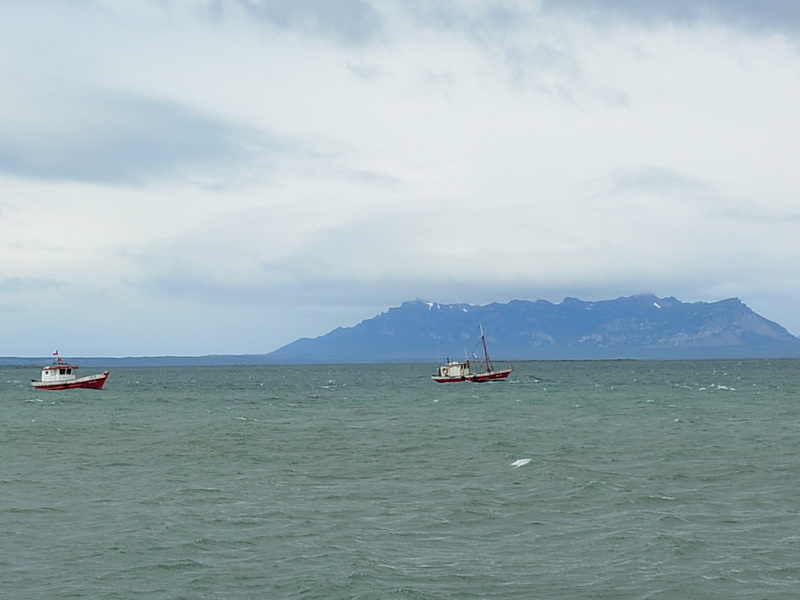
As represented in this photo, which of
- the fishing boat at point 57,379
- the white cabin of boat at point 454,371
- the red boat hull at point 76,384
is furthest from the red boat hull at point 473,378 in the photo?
the fishing boat at point 57,379

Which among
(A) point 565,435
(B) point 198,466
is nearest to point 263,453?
(B) point 198,466

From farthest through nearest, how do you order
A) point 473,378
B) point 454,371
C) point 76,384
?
point 454,371 < point 473,378 < point 76,384

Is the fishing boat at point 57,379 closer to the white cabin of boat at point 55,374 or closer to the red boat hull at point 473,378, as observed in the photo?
the white cabin of boat at point 55,374

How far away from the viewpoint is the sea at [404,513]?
73.0ft

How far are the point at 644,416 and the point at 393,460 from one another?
111 feet

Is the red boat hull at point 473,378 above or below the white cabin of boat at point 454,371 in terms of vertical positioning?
below

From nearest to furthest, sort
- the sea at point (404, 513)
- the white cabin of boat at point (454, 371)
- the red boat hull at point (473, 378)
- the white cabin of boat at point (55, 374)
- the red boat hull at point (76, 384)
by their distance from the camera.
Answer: the sea at point (404, 513) < the red boat hull at point (76, 384) < the white cabin of boat at point (55, 374) < the red boat hull at point (473, 378) < the white cabin of boat at point (454, 371)

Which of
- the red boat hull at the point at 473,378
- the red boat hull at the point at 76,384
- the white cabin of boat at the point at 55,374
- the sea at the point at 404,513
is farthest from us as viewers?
the red boat hull at the point at 473,378

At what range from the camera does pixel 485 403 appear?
93.1 meters

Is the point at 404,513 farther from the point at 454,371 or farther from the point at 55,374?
the point at 454,371

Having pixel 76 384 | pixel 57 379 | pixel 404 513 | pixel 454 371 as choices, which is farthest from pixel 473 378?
pixel 404 513

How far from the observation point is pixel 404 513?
3019cm

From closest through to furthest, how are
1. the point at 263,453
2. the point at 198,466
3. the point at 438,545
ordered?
1. the point at 438,545
2. the point at 198,466
3. the point at 263,453

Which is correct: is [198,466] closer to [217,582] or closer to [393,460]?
[393,460]
